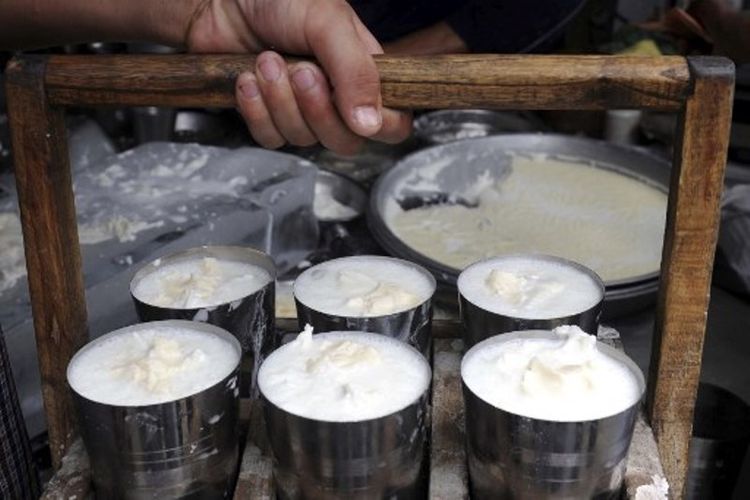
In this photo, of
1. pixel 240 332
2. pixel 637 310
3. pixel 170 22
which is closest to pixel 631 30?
pixel 637 310

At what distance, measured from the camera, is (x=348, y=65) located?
1157 mm

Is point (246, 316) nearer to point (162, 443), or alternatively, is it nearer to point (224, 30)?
point (162, 443)

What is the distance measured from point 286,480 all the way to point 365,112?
50 cm

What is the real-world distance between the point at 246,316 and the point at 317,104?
35 centimetres

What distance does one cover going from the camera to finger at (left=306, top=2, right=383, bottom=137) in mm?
1130

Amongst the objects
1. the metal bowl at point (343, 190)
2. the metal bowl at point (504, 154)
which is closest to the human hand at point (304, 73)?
the metal bowl at point (504, 154)

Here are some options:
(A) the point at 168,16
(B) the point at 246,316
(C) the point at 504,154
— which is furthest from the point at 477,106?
(C) the point at 504,154

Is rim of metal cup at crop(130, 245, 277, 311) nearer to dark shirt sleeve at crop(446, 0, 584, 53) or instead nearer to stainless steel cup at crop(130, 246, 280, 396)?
stainless steel cup at crop(130, 246, 280, 396)

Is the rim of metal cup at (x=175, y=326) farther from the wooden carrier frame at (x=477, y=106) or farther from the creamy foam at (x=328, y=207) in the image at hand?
the creamy foam at (x=328, y=207)

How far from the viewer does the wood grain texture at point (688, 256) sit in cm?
106

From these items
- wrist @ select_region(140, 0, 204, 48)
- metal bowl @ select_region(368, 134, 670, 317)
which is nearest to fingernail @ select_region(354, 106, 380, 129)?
wrist @ select_region(140, 0, 204, 48)

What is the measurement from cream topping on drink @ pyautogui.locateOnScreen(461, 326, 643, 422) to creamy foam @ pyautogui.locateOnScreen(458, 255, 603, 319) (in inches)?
3.7

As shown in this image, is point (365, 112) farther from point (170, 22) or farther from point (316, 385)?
point (170, 22)

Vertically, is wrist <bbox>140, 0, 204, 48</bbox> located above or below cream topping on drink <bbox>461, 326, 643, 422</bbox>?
above
